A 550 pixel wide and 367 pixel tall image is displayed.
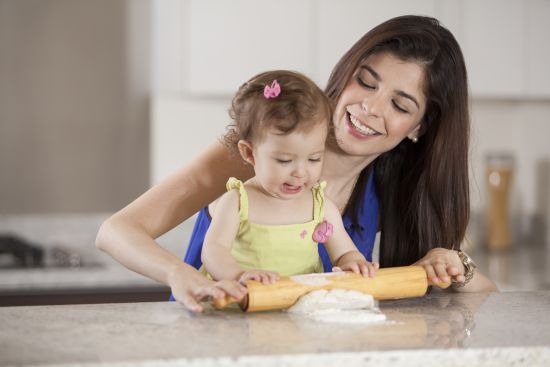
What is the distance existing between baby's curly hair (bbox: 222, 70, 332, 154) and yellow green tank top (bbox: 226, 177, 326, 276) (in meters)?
0.11

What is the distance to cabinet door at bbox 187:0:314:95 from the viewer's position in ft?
11.6

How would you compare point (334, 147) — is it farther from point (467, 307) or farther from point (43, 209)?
point (43, 209)

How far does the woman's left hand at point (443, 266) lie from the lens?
1506mm

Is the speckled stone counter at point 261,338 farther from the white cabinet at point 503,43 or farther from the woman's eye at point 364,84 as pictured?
the white cabinet at point 503,43

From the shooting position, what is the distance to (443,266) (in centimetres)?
154

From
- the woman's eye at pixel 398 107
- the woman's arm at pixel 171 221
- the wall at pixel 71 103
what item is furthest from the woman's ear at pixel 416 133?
the wall at pixel 71 103

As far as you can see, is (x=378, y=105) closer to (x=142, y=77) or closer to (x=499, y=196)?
(x=142, y=77)

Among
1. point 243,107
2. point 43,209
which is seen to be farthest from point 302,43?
point 243,107

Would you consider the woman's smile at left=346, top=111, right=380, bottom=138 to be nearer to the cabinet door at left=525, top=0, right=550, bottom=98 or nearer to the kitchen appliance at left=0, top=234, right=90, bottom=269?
the kitchen appliance at left=0, top=234, right=90, bottom=269

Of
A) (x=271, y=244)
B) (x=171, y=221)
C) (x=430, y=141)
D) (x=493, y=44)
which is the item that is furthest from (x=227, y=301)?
(x=493, y=44)

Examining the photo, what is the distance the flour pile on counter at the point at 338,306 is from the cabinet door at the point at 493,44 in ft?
8.80

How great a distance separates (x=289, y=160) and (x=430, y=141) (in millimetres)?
629

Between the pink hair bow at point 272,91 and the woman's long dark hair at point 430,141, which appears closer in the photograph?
the pink hair bow at point 272,91

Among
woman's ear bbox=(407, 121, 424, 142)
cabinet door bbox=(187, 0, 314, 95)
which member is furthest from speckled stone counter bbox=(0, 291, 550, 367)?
cabinet door bbox=(187, 0, 314, 95)
